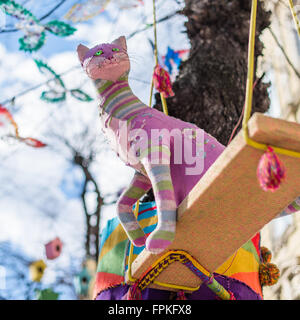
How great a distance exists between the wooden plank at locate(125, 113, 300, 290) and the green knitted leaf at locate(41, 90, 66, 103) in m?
1.68

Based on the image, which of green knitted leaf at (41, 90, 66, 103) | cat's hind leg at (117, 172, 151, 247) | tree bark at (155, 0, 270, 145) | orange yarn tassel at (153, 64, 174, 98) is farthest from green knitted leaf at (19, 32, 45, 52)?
cat's hind leg at (117, 172, 151, 247)

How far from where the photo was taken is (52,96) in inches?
100

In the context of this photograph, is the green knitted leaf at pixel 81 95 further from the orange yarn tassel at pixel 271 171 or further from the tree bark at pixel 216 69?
the orange yarn tassel at pixel 271 171

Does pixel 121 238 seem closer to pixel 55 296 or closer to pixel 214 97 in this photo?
pixel 214 97

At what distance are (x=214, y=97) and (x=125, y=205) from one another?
3.00 feet

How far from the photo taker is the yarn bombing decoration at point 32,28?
2279 mm

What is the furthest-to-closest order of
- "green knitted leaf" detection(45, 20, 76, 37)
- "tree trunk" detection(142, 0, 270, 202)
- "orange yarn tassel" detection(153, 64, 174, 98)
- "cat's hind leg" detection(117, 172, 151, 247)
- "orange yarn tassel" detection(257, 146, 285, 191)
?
"green knitted leaf" detection(45, 20, 76, 37)
"tree trunk" detection(142, 0, 270, 202)
"orange yarn tassel" detection(153, 64, 174, 98)
"cat's hind leg" detection(117, 172, 151, 247)
"orange yarn tassel" detection(257, 146, 285, 191)

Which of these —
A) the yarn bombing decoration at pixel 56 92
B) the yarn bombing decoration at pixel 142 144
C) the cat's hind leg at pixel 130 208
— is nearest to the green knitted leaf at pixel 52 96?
the yarn bombing decoration at pixel 56 92

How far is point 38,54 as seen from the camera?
94.0 inches

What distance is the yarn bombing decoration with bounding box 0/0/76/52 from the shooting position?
89.7 inches

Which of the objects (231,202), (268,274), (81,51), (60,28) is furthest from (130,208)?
(60,28)

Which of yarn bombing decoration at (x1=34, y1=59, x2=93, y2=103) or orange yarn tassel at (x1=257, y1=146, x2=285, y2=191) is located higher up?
yarn bombing decoration at (x1=34, y1=59, x2=93, y2=103)

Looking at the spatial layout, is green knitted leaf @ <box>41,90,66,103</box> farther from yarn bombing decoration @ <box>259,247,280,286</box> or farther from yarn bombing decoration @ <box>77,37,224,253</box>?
yarn bombing decoration @ <box>259,247,280,286</box>
